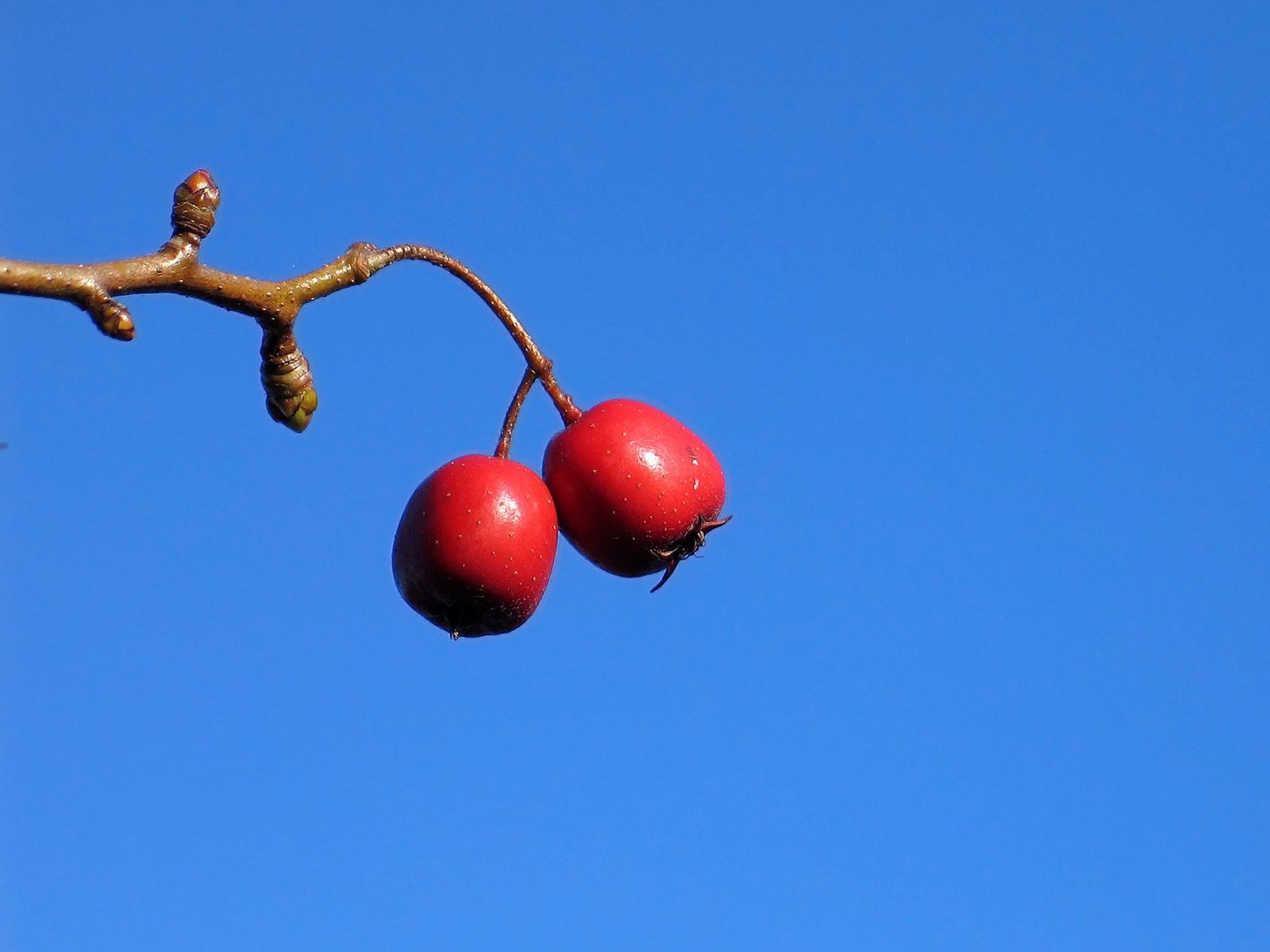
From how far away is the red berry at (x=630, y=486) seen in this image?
9.14 feet

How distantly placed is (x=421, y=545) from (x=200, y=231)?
79 centimetres

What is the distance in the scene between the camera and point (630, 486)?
278 cm

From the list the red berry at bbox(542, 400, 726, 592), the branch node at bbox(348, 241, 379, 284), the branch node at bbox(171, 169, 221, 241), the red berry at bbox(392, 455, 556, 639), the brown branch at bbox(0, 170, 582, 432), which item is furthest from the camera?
the red berry at bbox(542, 400, 726, 592)

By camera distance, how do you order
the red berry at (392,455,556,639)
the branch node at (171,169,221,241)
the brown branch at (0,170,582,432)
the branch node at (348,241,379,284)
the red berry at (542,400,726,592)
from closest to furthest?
the brown branch at (0,170,582,432) < the branch node at (171,169,221,241) < the branch node at (348,241,379,284) < the red berry at (392,455,556,639) < the red berry at (542,400,726,592)

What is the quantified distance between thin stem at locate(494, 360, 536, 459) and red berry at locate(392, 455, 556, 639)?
93 millimetres

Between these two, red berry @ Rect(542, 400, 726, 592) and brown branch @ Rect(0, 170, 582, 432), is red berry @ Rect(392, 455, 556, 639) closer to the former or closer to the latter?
red berry @ Rect(542, 400, 726, 592)

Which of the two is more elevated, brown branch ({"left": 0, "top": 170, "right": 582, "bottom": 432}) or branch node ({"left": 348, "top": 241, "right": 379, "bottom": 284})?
branch node ({"left": 348, "top": 241, "right": 379, "bottom": 284})

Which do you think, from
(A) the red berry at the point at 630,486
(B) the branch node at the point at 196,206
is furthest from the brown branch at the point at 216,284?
(A) the red berry at the point at 630,486

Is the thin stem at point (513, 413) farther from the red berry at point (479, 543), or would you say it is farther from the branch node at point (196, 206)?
the branch node at point (196, 206)

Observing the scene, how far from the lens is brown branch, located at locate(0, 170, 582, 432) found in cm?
201

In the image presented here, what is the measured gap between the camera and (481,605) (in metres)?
2.75

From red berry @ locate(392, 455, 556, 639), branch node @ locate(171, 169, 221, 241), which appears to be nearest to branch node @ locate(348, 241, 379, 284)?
branch node @ locate(171, 169, 221, 241)

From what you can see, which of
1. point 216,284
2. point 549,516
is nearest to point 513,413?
point 549,516

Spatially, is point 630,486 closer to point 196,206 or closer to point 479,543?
point 479,543
